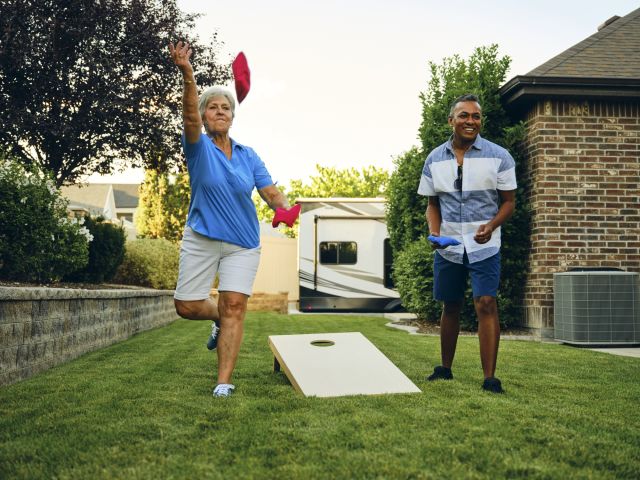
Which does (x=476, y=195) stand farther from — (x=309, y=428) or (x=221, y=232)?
(x=309, y=428)

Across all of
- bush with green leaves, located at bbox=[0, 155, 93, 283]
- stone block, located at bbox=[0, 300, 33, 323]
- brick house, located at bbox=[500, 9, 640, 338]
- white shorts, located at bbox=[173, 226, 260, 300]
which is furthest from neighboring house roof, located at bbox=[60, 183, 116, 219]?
white shorts, located at bbox=[173, 226, 260, 300]

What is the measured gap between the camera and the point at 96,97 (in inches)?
368

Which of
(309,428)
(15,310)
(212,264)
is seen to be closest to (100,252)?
(15,310)

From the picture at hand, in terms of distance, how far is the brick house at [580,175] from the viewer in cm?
812

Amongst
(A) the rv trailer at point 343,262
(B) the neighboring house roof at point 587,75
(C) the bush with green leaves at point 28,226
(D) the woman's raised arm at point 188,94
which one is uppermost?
(B) the neighboring house roof at point 587,75

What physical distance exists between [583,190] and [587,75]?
1.45 metres

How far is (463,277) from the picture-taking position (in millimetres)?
4098

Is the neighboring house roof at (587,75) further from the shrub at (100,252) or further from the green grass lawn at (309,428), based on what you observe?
the shrub at (100,252)

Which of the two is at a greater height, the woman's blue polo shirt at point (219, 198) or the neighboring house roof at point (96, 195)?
the neighboring house roof at point (96, 195)

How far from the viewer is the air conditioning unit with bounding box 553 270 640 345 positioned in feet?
23.6

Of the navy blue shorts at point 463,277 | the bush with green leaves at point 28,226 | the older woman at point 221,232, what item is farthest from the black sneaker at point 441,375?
the bush with green leaves at point 28,226

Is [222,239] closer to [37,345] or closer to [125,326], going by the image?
[37,345]

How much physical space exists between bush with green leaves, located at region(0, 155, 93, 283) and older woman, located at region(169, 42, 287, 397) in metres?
2.84

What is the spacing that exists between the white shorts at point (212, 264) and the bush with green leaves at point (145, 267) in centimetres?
824
